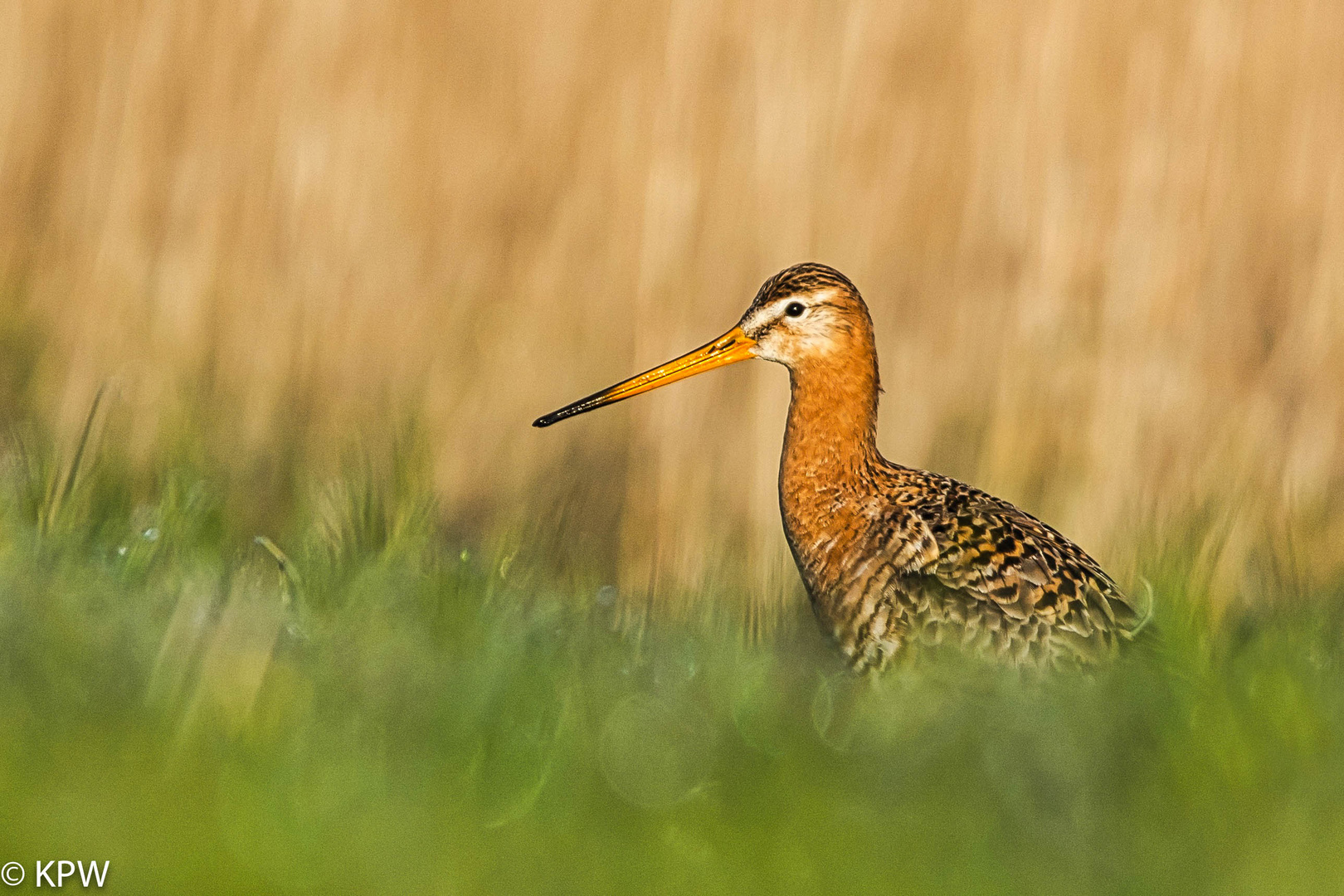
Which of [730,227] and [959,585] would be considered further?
[730,227]

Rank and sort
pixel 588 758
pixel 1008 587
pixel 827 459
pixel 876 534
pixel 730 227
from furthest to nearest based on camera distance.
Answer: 1. pixel 730 227
2. pixel 827 459
3. pixel 876 534
4. pixel 1008 587
5. pixel 588 758

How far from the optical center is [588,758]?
241 centimetres

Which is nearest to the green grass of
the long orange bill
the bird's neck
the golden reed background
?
the bird's neck

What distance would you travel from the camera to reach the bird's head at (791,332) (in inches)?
169

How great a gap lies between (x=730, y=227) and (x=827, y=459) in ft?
4.37

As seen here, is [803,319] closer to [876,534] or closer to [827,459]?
[827,459]

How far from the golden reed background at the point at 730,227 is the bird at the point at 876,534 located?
0.97m

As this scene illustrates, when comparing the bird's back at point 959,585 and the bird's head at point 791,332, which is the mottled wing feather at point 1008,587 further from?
the bird's head at point 791,332

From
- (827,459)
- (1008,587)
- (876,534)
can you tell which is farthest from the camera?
(827,459)

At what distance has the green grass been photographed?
214cm

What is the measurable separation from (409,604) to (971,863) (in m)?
1.22

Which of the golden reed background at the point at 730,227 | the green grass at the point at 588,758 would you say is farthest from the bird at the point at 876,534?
the golden reed background at the point at 730,227

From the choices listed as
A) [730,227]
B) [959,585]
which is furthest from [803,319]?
[730,227]

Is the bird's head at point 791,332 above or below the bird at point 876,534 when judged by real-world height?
above
